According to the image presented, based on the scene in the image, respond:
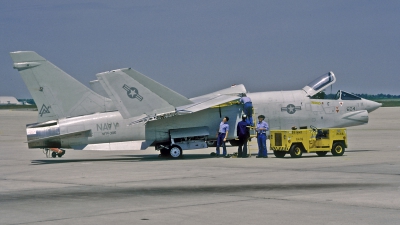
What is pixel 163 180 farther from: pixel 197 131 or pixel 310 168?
pixel 197 131

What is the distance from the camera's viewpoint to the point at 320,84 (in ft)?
82.1

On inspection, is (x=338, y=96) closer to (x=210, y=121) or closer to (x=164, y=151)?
(x=210, y=121)

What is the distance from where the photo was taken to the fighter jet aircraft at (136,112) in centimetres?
2273

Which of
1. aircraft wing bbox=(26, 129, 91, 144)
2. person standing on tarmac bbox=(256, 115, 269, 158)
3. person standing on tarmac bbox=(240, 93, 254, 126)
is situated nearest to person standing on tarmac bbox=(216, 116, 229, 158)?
person standing on tarmac bbox=(240, 93, 254, 126)

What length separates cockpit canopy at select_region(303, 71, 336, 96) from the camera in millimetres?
24797

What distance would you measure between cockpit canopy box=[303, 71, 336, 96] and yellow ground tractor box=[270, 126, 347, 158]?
8.95ft

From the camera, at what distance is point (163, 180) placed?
15.5 metres

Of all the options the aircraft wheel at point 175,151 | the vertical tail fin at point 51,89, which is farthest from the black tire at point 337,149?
the vertical tail fin at point 51,89

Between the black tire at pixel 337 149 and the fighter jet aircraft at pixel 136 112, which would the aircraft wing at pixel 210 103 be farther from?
the black tire at pixel 337 149

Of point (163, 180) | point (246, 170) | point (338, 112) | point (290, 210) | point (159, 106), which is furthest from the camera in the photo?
point (338, 112)

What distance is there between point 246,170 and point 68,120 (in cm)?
883

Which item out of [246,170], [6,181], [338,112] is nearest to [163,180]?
[246,170]

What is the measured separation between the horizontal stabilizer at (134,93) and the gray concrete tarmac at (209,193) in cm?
293

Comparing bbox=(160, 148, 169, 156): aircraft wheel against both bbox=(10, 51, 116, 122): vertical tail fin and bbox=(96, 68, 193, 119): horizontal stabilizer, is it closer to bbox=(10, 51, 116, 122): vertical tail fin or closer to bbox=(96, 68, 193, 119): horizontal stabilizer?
bbox=(96, 68, 193, 119): horizontal stabilizer
